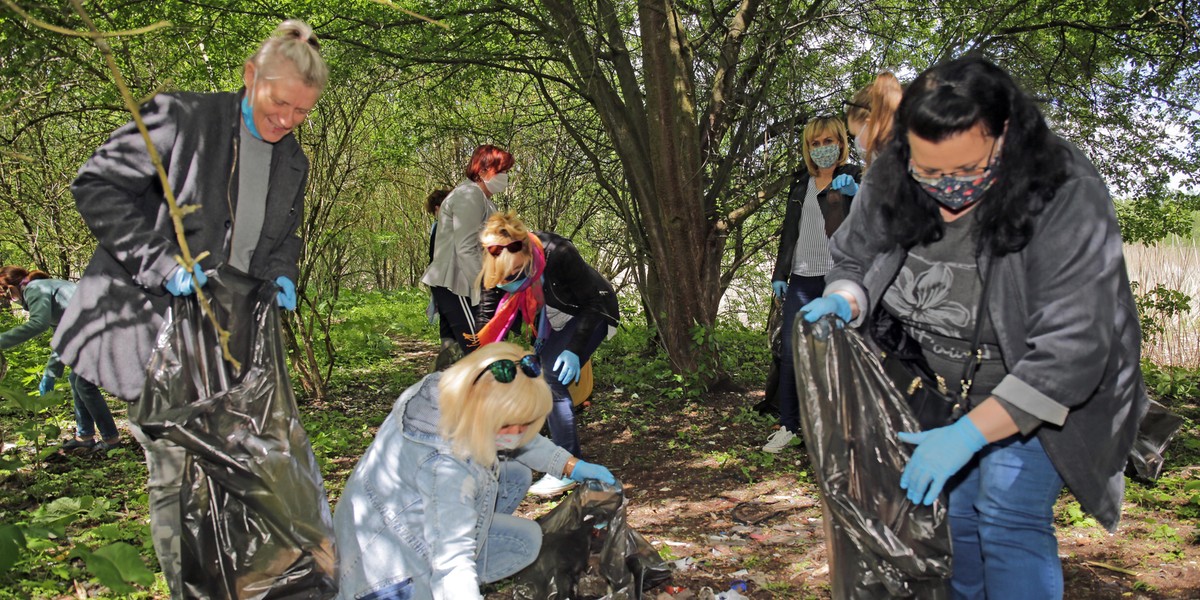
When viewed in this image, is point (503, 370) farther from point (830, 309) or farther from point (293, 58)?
point (293, 58)

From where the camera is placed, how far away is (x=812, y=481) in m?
3.76

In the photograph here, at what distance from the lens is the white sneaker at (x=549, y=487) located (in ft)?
11.8

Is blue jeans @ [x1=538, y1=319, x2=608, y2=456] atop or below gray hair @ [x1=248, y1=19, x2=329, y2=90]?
below

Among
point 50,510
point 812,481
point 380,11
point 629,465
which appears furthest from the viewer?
point 380,11

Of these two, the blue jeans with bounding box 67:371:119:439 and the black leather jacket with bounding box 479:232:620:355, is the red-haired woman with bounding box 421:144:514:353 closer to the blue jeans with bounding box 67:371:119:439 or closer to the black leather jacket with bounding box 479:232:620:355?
the black leather jacket with bounding box 479:232:620:355

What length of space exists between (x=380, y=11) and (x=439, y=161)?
201 inches

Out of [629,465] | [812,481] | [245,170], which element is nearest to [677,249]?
[629,465]

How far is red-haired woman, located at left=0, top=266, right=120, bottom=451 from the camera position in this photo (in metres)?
4.38

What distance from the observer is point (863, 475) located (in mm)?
1992

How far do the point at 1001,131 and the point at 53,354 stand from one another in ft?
14.9

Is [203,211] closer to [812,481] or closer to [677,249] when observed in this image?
[812,481]

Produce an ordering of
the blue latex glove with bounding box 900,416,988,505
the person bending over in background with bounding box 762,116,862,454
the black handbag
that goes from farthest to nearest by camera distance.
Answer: the person bending over in background with bounding box 762,116,862,454, the black handbag, the blue latex glove with bounding box 900,416,988,505

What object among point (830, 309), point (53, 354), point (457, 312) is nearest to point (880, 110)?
point (830, 309)

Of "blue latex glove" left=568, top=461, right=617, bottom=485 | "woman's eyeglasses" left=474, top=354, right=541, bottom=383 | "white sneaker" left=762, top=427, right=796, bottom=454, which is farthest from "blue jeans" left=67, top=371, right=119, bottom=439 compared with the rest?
"white sneaker" left=762, top=427, right=796, bottom=454
